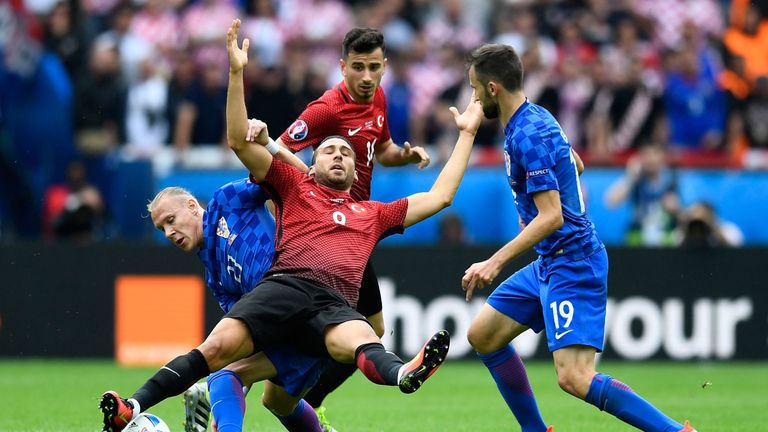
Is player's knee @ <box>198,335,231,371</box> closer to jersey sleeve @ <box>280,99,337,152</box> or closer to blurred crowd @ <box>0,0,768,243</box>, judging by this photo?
jersey sleeve @ <box>280,99,337,152</box>

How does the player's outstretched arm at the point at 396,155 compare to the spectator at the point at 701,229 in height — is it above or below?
above

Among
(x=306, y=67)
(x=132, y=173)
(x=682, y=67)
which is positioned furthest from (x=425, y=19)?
(x=132, y=173)

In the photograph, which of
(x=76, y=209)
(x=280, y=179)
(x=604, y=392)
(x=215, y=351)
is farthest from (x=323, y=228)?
(x=76, y=209)

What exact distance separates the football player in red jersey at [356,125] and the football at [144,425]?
5.02 ft

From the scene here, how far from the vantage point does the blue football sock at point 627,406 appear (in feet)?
23.8

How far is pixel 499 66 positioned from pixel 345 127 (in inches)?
57.4

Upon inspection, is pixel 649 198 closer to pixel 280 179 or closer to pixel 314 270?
pixel 280 179

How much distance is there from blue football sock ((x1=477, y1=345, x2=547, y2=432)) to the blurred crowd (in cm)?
745

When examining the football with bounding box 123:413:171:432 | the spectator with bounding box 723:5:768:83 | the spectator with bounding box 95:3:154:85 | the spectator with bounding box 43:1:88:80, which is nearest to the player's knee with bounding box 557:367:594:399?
the football with bounding box 123:413:171:432

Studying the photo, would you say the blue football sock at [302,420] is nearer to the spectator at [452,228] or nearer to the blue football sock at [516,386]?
the blue football sock at [516,386]

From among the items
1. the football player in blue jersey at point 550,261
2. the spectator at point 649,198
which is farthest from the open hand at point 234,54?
the spectator at point 649,198

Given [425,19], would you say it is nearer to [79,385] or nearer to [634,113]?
[634,113]

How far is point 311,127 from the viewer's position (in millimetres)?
8703

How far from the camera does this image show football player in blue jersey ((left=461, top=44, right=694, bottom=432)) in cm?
734
